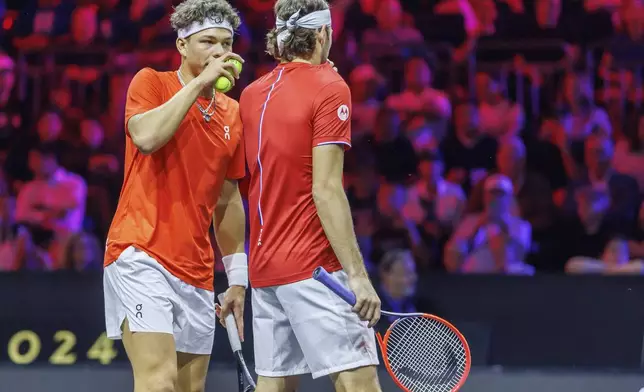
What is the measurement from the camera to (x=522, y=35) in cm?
866

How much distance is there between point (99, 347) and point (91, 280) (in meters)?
0.42

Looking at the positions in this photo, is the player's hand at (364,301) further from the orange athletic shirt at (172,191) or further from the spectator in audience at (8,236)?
the spectator in audience at (8,236)

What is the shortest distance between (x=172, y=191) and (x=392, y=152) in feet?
14.1

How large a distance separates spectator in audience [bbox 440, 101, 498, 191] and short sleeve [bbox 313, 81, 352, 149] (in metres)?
4.50

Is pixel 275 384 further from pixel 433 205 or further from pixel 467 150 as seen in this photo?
pixel 467 150

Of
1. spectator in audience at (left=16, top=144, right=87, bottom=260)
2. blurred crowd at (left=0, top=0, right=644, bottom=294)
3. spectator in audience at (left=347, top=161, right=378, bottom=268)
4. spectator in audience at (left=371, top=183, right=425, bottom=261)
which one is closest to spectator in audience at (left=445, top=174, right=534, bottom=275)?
blurred crowd at (left=0, top=0, right=644, bottom=294)

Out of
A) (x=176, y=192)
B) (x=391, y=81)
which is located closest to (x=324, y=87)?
(x=176, y=192)

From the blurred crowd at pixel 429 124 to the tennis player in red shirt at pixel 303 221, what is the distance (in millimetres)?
3744

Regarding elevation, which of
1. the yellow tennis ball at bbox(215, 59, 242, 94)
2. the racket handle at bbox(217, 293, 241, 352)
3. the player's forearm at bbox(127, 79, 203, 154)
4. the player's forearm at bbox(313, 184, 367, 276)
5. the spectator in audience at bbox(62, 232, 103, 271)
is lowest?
the spectator in audience at bbox(62, 232, 103, 271)

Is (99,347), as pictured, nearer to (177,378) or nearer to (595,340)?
(177,378)

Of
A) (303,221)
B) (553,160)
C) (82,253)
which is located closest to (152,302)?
(303,221)

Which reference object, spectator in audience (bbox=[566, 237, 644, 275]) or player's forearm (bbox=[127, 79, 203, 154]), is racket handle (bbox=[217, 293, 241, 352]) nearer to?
player's forearm (bbox=[127, 79, 203, 154])

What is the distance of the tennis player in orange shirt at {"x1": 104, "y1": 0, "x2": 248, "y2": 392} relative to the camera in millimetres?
3793

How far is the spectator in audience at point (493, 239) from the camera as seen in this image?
736 centimetres
